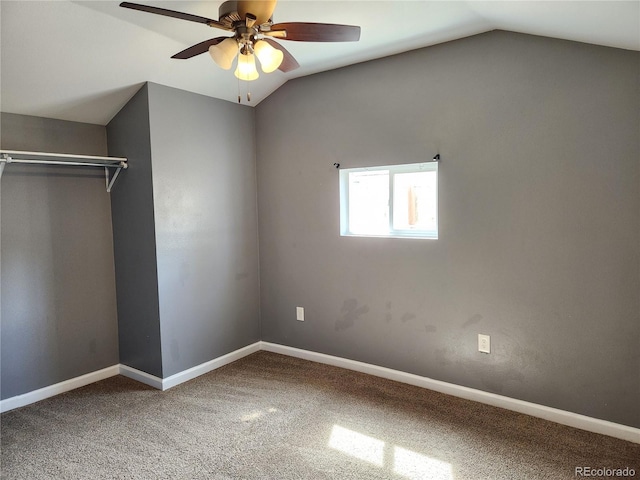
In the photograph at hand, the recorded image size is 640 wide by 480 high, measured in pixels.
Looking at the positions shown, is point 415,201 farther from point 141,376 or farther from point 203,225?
point 141,376

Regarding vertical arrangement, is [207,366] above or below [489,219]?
below

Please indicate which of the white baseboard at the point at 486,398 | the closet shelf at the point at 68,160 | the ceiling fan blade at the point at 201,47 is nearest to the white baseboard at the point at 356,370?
the white baseboard at the point at 486,398

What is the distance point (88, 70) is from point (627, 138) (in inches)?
126

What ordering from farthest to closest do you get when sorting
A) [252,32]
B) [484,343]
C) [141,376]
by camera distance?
[141,376]
[484,343]
[252,32]

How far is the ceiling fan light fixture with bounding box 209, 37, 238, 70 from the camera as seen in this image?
1.78 m

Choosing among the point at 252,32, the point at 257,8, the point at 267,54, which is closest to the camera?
the point at 257,8

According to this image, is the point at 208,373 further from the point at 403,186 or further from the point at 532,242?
the point at 532,242

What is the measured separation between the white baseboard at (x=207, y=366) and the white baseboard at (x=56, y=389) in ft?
2.07

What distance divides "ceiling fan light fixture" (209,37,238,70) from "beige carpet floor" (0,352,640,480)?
2.03 m

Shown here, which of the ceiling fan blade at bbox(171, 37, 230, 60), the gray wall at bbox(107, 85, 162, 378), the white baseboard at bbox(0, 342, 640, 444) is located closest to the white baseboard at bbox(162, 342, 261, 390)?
the white baseboard at bbox(0, 342, 640, 444)

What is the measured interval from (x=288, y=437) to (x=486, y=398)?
134 cm

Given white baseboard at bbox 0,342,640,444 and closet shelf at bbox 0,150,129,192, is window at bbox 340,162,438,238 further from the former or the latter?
closet shelf at bbox 0,150,129,192

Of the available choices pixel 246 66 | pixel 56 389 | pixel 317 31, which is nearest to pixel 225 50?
pixel 246 66

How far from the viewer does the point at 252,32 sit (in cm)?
170
